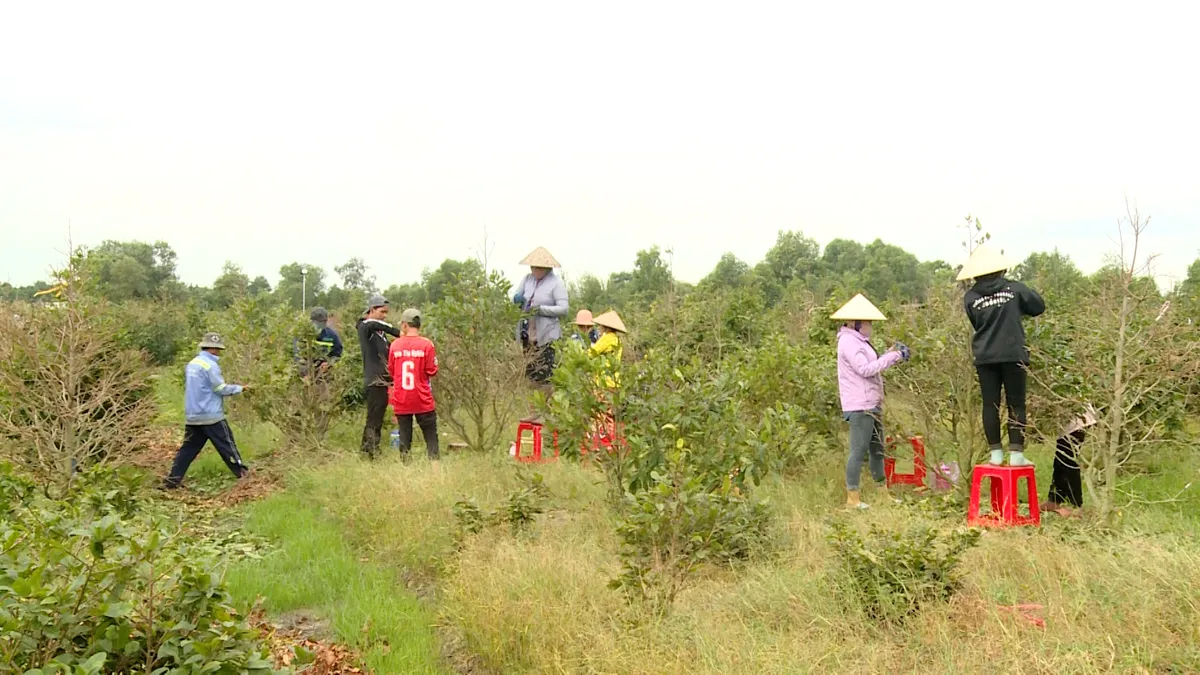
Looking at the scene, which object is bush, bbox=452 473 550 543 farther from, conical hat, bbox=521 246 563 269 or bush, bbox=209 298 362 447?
bush, bbox=209 298 362 447

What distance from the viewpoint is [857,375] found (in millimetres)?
6129

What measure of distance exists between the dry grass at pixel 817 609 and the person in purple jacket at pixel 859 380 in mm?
655

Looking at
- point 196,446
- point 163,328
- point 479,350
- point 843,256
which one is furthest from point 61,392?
point 843,256

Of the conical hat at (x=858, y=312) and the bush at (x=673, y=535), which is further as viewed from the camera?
the conical hat at (x=858, y=312)

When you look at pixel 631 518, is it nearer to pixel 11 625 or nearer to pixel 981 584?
pixel 981 584

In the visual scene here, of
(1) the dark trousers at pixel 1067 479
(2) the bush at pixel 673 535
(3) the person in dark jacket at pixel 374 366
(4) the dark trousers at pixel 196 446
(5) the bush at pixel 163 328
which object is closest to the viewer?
(2) the bush at pixel 673 535

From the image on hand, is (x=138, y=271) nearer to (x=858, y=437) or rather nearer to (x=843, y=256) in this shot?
(x=843, y=256)

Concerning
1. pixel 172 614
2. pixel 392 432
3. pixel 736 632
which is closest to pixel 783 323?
pixel 392 432

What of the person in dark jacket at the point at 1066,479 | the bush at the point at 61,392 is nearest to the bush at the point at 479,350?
the bush at the point at 61,392

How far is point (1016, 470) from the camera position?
16.8 feet

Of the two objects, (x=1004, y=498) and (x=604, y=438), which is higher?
(x=604, y=438)

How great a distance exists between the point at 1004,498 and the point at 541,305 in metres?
4.67

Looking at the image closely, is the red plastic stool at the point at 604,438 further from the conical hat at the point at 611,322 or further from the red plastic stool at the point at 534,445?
the conical hat at the point at 611,322

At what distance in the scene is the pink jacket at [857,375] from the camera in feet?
20.0
